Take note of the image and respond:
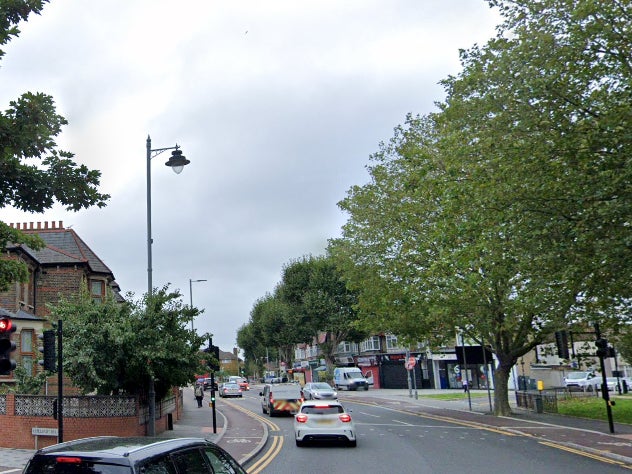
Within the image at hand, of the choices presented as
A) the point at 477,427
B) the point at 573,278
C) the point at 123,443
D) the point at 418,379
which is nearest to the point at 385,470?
the point at 573,278

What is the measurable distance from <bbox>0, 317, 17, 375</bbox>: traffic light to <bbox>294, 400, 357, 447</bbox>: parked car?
9.65 metres

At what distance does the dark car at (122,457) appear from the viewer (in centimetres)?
507

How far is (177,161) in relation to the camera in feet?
57.2

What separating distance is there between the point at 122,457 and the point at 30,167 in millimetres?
8780

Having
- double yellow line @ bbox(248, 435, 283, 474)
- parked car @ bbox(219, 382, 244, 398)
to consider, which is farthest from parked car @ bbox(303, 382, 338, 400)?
parked car @ bbox(219, 382, 244, 398)

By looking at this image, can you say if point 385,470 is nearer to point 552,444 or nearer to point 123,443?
point 552,444

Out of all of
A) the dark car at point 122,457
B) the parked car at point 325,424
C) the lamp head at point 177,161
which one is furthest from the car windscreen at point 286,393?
the dark car at point 122,457

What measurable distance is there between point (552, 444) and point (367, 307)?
13.7 metres

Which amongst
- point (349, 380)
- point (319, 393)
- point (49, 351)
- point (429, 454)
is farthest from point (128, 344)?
point (349, 380)

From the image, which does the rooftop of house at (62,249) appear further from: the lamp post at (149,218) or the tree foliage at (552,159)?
the tree foliage at (552,159)

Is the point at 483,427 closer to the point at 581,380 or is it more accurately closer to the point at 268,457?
the point at 268,457

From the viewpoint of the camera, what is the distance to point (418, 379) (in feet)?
216

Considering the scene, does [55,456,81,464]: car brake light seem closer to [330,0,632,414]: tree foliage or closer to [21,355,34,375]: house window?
[330,0,632,414]: tree foliage

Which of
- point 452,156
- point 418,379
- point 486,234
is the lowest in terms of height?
point 418,379
